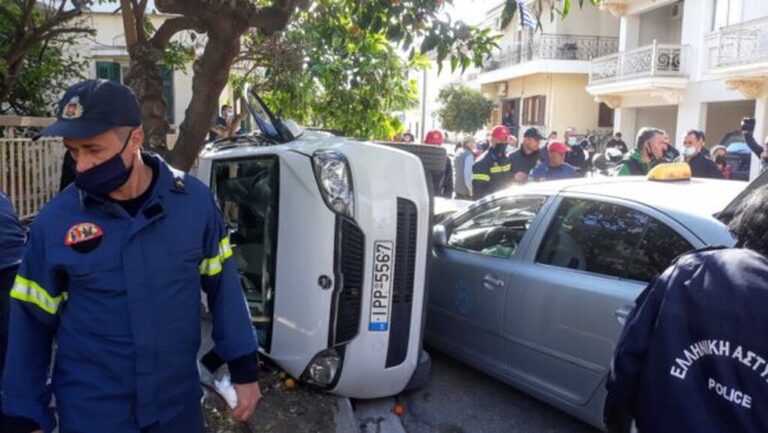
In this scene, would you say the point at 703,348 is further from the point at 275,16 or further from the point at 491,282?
the point at 275,16

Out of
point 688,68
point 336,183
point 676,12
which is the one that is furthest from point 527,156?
point 676,12

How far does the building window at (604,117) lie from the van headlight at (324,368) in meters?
28.0

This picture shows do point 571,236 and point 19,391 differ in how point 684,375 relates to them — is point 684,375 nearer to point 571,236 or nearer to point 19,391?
point 19,391

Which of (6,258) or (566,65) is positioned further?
(566,65)

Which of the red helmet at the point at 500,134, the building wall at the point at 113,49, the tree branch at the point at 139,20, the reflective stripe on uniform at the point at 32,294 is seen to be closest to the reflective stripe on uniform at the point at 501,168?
the red helmet at the point at 500,134

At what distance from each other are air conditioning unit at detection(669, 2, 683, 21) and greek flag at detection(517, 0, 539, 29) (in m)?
21.7

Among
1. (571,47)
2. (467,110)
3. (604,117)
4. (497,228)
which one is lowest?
(497,228)

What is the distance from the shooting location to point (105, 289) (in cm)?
200

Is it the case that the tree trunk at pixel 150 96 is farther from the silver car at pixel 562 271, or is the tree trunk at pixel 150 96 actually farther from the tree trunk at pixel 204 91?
the silver car at pixel 562 271

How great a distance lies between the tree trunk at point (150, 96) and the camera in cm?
449

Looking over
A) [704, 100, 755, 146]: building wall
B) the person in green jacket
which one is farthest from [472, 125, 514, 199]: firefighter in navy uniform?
[704, 100, 755, 146]: building wall

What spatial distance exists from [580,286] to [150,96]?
3010 millimetres

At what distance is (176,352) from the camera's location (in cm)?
215

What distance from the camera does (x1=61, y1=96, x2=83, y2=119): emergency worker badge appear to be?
2.03 meters
